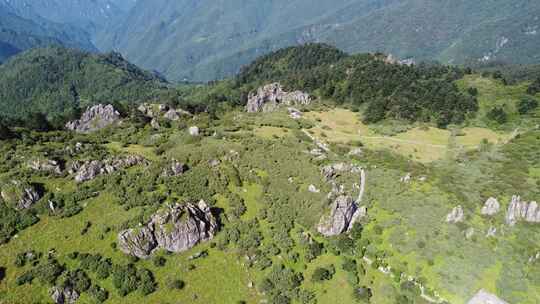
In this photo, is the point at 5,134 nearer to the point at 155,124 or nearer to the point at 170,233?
the point at 155,124

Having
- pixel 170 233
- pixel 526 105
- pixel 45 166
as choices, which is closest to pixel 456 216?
pixel 170 233

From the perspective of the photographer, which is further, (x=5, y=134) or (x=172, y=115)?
(x=172, y=115)

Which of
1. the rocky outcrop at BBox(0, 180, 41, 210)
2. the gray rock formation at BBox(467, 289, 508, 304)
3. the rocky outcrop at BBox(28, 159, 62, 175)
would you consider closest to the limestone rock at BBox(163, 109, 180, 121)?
the rocky outcrop at BBox(28, 159, 62, 175)

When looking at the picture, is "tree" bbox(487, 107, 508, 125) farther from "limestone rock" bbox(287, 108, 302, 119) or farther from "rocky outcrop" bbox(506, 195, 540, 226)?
"rocky outcrop" bbox(506, 195, 540, 226)

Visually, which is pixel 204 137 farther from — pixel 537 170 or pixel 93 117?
pixel 537 170

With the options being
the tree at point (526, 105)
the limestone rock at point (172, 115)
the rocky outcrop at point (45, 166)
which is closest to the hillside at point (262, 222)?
the rocky outcrop at point (45, 166)
